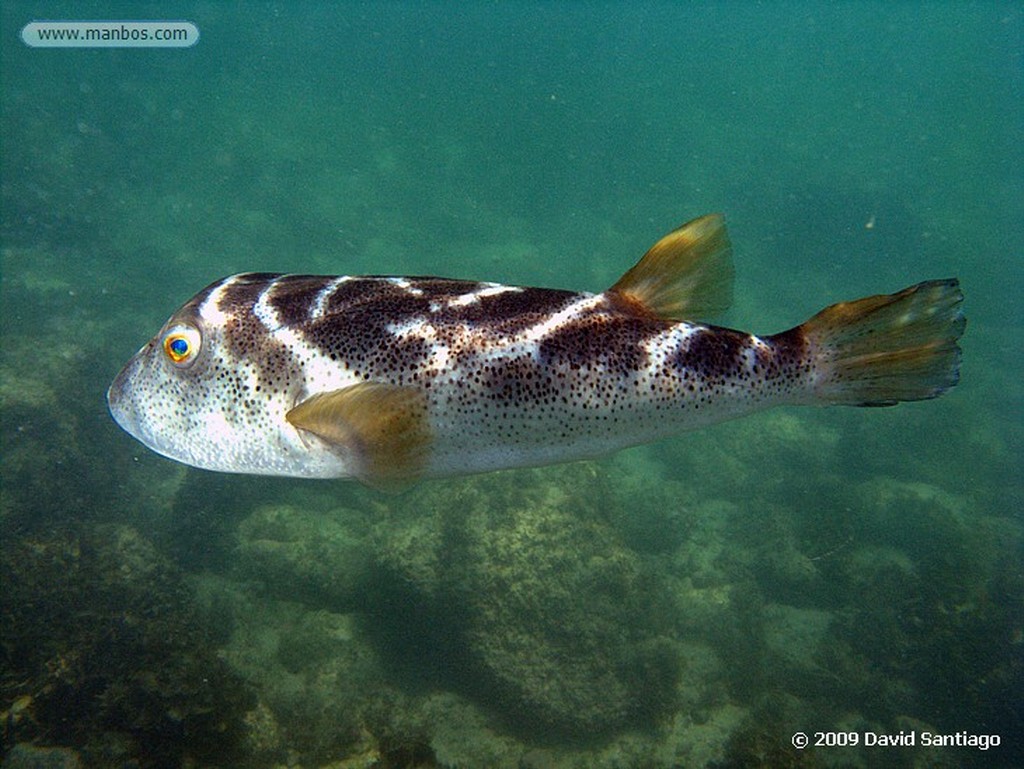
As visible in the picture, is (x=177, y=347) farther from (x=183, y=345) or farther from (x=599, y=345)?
(x=599, y=345)

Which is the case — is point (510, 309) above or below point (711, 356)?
above

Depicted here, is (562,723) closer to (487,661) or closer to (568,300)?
(487,661)

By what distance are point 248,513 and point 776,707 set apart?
9160 mm

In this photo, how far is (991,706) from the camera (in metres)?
8.17

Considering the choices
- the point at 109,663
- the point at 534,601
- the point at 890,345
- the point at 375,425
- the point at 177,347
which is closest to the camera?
the point at 375,425

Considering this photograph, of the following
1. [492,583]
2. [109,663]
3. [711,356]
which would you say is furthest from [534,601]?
[711,356]

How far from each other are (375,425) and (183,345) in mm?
860

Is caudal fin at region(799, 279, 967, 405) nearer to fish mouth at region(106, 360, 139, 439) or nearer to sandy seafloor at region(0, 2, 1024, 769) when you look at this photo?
fish mouth at region(106, 360, 139, 439)

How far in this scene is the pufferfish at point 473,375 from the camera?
5.88 feet

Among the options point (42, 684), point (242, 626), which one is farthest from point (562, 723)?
point (42, 684)

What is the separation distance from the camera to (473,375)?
70.9 inches

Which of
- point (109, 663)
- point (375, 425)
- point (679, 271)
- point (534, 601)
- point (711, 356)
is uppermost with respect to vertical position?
point (679, 271)

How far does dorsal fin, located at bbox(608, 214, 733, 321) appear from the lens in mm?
2133

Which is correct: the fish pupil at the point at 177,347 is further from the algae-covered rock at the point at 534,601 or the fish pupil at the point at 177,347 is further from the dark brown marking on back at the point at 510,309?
the algae-covered rock at the point at 534,601
